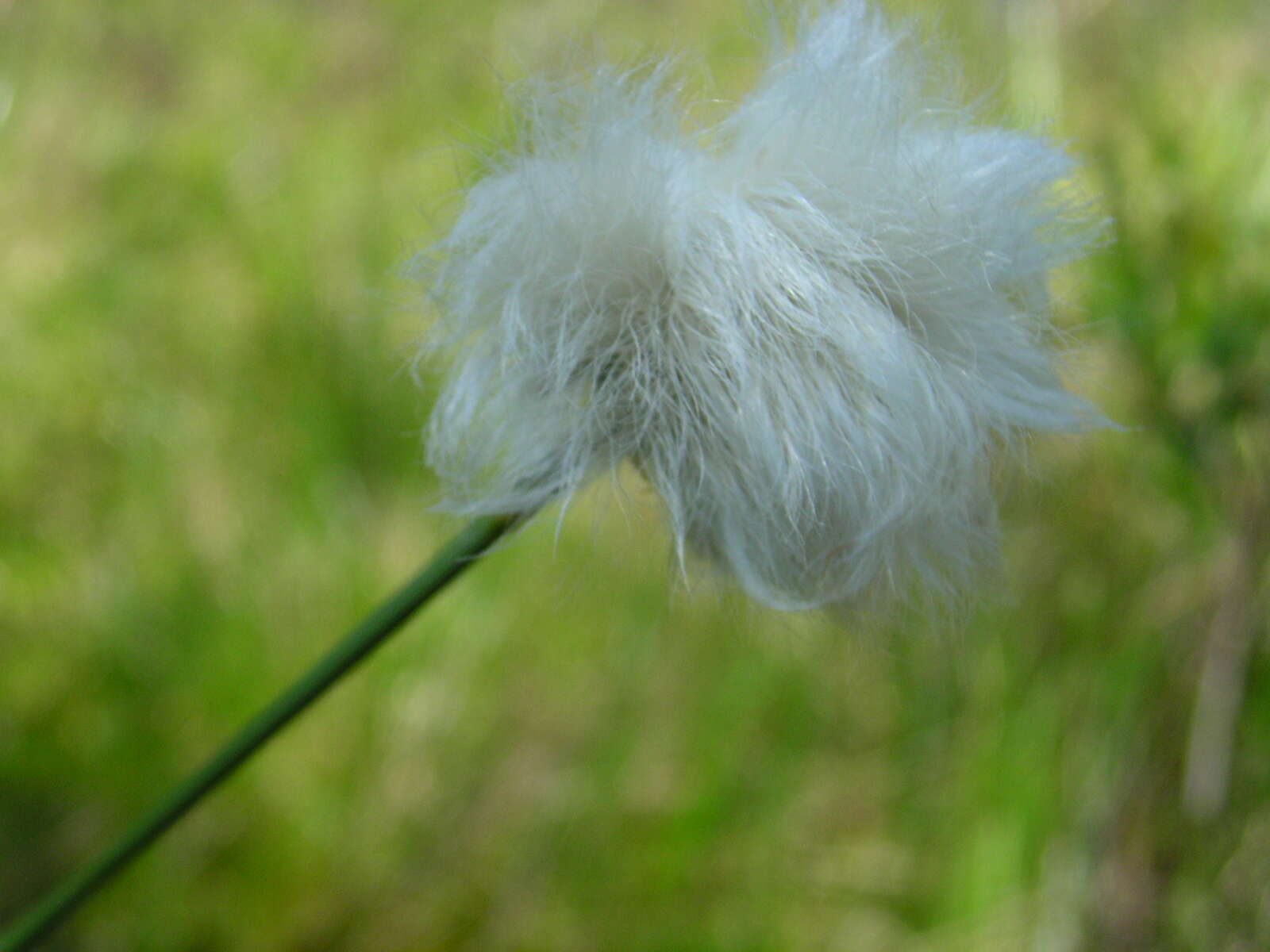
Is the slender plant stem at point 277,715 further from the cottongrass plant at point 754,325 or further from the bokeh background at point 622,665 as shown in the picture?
the bokeh background at point 622,665

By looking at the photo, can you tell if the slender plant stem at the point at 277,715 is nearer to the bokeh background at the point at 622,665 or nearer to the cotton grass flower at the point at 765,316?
the cotton grass flower at the point at 765,316

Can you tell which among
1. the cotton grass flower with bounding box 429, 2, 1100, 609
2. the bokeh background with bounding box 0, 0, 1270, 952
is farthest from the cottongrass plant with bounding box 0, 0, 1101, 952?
the bokeh background with bounding box 0, 0, 1270, 952

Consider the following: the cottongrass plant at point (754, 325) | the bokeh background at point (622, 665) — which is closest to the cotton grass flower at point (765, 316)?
the cottongrass plant at point (754, 325)

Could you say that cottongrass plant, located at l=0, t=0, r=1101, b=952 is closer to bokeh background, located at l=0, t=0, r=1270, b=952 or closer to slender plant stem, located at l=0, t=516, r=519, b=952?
slender plant stem, located at l=0, t=516, r=519, b=952

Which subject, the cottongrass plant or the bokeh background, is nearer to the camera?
the cottongrass plant

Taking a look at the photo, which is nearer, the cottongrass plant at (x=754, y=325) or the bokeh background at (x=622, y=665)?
the cottongrass plant at (x=754, y=325)

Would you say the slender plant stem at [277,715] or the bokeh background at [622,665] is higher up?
the slender plant stem at [277,715]

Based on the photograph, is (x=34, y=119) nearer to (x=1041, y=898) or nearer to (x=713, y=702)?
(x=713, y=702)
